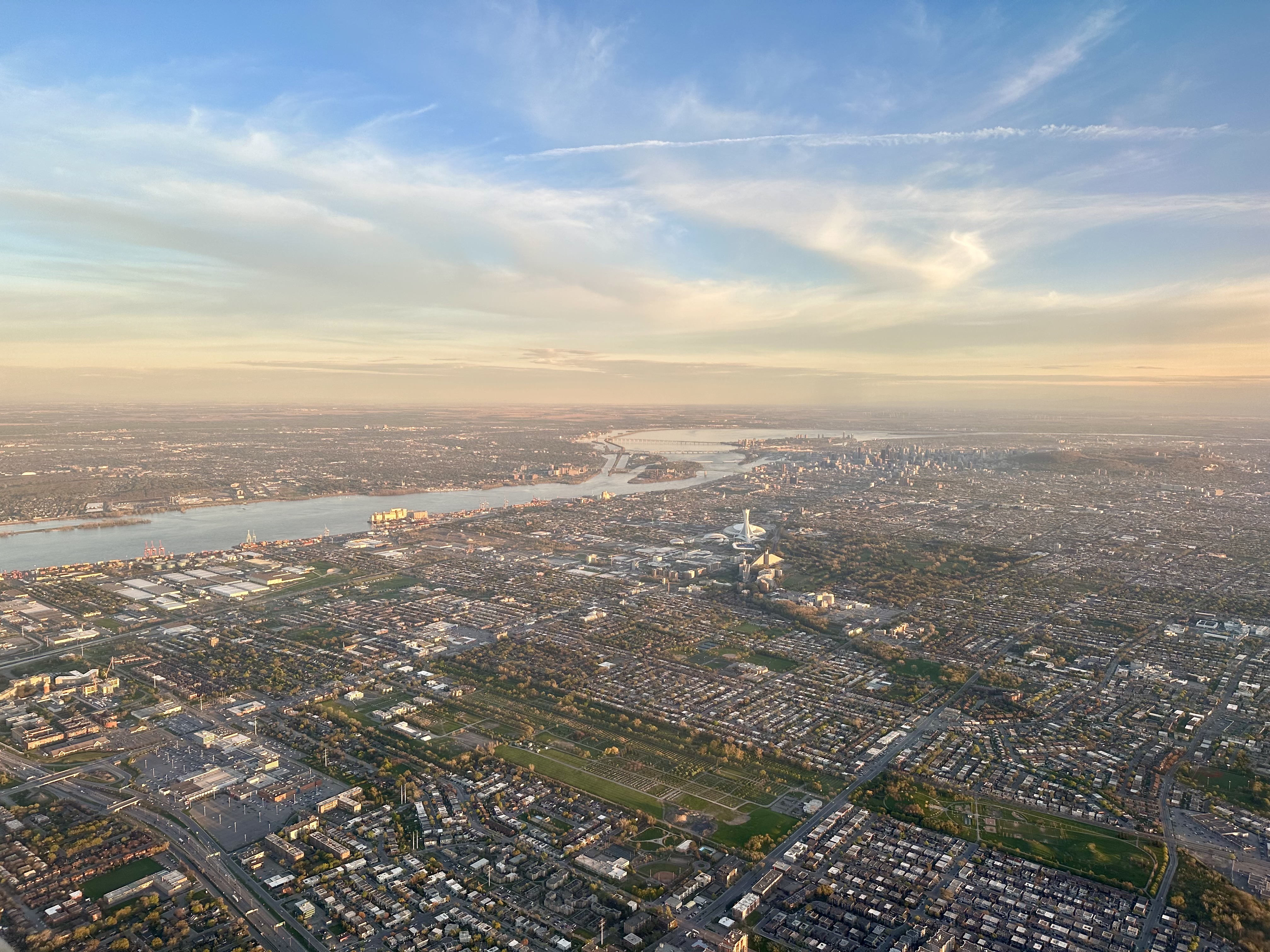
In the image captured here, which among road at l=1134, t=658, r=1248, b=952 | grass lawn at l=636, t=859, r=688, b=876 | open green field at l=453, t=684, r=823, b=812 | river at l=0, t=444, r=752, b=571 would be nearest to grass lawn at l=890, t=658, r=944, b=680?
road at l=1134, t=658, r=1248, b=952

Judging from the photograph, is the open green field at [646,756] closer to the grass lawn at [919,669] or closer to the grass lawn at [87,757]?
the grass lawn at [919,669]

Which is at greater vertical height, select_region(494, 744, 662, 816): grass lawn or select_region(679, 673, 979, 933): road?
select_region(679, 673, 979, 933): road

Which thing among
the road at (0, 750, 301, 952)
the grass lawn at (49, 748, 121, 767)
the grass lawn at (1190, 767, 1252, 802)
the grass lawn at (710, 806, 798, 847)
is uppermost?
the grass lawn at (1190, 767, 1252, 802)

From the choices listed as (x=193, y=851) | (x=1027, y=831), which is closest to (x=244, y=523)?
(x=193, y=851)

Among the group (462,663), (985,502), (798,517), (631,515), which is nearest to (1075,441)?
(985,502)

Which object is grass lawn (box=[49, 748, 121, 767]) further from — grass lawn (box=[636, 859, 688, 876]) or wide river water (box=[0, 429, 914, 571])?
wide river water (box=[0, 429, 914, 571])

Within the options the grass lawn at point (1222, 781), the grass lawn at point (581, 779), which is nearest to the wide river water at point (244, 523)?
the grass lawn at point (581, 779)

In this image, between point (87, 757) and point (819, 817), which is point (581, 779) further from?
point (87, 757)
